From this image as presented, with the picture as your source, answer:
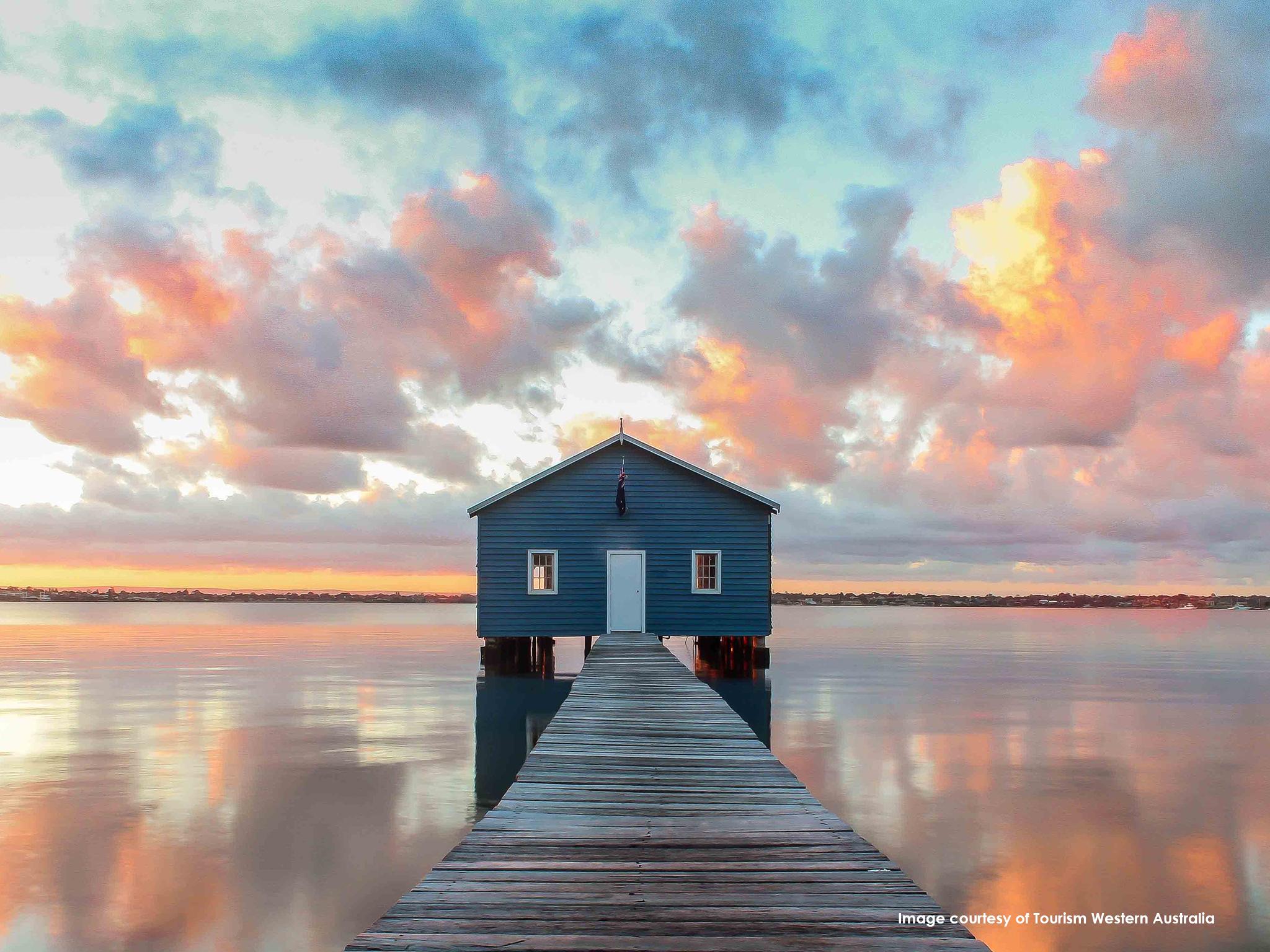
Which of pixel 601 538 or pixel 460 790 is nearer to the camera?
pixel 460 790

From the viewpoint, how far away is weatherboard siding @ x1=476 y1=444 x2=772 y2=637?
26812 mm

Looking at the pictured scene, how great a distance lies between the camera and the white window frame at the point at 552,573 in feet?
88.0

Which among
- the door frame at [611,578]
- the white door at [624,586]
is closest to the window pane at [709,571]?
the door frame at [611,578]

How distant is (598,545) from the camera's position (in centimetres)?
2688

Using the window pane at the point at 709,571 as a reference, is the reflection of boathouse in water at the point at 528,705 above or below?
below

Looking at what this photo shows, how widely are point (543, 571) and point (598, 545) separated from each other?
172 centimetres

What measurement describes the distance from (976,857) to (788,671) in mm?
26123

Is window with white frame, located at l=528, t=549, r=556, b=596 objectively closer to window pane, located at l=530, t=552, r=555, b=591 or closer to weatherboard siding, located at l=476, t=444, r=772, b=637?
window pane, located at l=530, t=552, r=555, b=591

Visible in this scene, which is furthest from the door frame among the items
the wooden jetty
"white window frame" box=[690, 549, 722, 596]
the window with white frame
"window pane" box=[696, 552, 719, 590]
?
the wooden jetty

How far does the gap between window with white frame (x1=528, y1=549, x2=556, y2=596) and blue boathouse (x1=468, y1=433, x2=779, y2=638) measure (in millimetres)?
24

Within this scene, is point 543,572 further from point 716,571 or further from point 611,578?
point 716,571

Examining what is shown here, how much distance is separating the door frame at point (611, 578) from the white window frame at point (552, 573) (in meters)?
1.34

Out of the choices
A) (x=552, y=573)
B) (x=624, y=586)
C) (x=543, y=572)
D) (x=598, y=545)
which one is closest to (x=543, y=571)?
(x=543, y=572)

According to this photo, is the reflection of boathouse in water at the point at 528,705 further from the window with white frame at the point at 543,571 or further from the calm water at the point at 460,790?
the window with white frame at the point at 543,571
